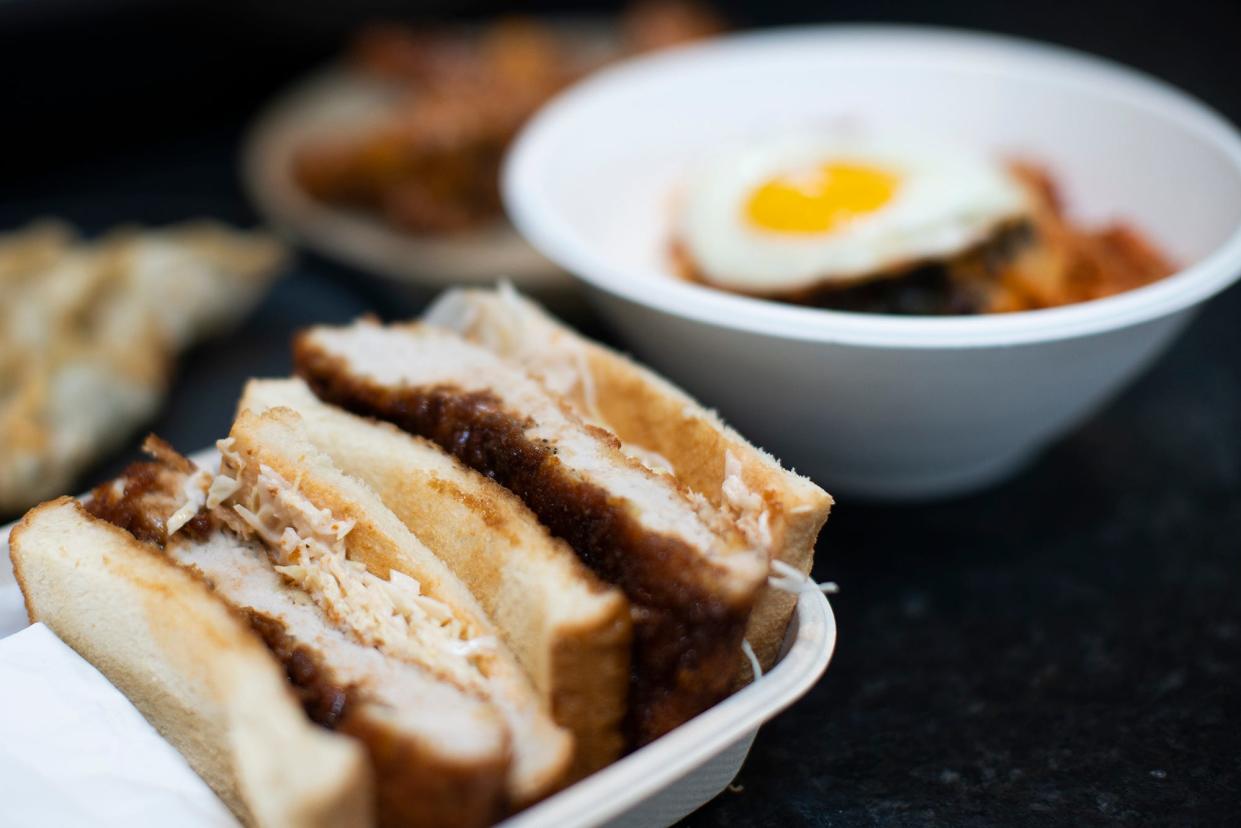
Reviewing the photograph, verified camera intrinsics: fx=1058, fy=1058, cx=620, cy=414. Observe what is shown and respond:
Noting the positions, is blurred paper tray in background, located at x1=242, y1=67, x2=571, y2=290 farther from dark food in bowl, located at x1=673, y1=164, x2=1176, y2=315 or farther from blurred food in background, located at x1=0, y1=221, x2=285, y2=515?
dark food in bowl, located at x1=673, y1=164, x2=1176, y2=315

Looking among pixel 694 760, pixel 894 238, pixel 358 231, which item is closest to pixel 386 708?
pixel 694 760

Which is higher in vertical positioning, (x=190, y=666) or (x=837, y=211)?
(x=837, y=211)

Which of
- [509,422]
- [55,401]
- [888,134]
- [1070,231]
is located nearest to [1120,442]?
[1070,231]

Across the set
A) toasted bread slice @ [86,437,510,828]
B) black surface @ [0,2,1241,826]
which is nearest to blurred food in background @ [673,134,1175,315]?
black surface @ [0,2,1241,826]

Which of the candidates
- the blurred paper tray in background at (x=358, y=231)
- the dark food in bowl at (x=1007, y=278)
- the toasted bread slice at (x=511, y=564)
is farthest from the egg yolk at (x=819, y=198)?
the toasted bread slice at (x=511, y=564)

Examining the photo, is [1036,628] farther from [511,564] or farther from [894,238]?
[511,564]

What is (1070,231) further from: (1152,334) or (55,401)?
(55,401)

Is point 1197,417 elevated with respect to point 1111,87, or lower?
lower
